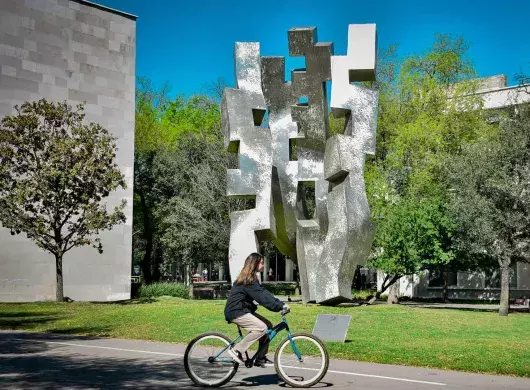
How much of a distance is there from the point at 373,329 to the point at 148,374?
9.26 metres

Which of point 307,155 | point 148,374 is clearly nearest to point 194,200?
point 307,155

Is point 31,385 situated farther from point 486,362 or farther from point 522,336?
point 522,336

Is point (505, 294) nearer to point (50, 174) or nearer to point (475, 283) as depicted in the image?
point (50, 174)

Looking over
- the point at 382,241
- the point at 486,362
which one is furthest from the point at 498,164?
the point at 486,362

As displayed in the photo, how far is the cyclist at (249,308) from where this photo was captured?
36.6ft

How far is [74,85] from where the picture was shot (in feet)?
125

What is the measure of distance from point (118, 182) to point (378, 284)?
29.4 meters

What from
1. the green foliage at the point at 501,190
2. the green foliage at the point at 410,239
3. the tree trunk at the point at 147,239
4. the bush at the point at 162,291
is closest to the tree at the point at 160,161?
the tree trunk at the point at 147,239

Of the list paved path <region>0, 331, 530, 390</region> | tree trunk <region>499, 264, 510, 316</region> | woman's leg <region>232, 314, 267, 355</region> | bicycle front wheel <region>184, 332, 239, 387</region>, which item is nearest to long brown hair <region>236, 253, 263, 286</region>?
woman's leg <region>232, 314, 267, 355</region>

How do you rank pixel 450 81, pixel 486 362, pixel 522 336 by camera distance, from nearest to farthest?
pixel 486 362 < pixel 522 336 < pixel 450 81

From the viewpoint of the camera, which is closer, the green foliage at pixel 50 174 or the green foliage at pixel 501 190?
the green foliage at pixel 501 190

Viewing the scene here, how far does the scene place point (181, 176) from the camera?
4916 centimetres

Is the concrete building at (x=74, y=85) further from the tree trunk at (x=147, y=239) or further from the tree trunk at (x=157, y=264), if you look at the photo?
the tree trunk at (x=157, y=264)

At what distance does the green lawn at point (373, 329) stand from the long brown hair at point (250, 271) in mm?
4105
